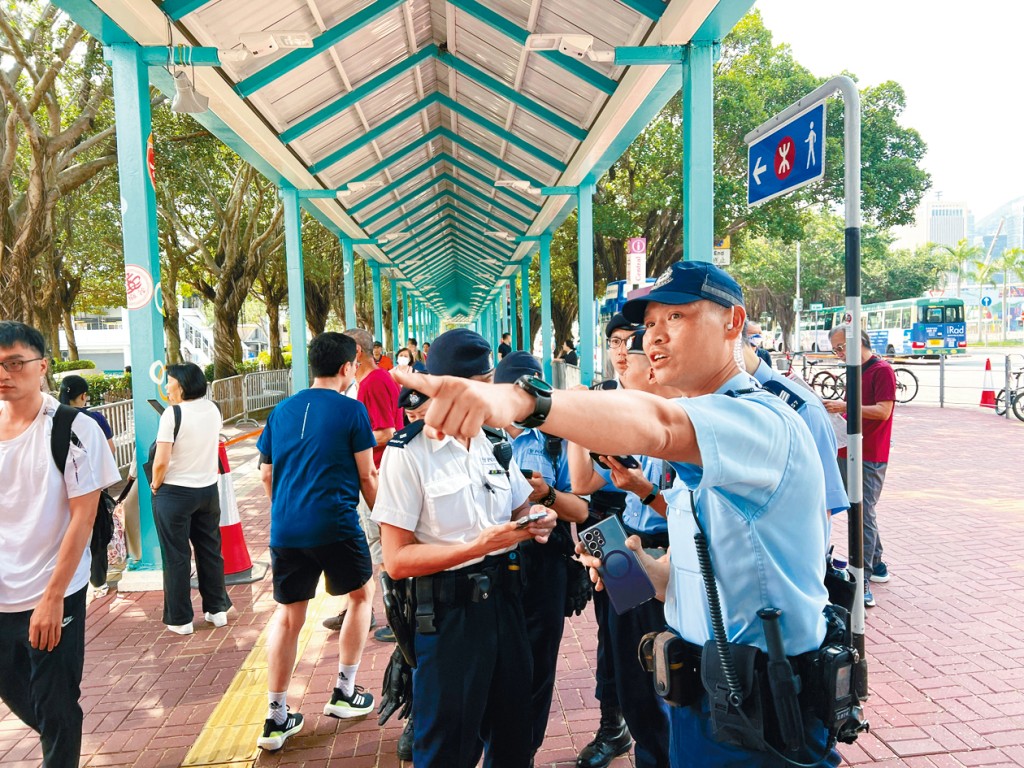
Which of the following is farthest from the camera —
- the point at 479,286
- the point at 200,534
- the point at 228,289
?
the point at 479,286

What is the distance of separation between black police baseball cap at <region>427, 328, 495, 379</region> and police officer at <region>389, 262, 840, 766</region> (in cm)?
85

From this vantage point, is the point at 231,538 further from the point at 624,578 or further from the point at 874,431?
the point at 874,431

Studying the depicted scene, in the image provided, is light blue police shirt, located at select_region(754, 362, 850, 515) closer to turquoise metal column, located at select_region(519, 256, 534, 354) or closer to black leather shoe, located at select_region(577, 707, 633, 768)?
black leather shoe, located at select_region(577, 707, 633, 768)

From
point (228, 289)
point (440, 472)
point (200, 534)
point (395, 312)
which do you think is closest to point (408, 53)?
point (200, 534)

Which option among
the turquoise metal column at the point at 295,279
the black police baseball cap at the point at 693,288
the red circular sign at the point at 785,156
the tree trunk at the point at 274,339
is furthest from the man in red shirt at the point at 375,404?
the tree trunk at the point at 274,339

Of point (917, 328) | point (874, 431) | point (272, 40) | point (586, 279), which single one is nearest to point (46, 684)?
point (272, 40)

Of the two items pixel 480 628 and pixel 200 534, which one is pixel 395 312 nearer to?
pixel 200 534

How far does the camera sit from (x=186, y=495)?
4.61 meters

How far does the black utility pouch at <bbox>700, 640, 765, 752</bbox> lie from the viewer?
154cm

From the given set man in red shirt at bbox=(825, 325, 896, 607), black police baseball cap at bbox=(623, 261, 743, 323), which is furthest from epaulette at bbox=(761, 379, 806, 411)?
man in red shirt at bbox=(825, 325, 896, 607)

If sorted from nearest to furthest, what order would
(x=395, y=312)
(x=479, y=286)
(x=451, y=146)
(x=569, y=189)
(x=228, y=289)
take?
(x=569, y=189) → (x=451, y=146) → (x=228, y=289) → (x=395, y=312) → (x=479, y=286)

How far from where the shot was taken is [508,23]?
5.64 meters

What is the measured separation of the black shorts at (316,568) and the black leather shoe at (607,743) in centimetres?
134

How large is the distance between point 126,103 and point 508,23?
3024mm
